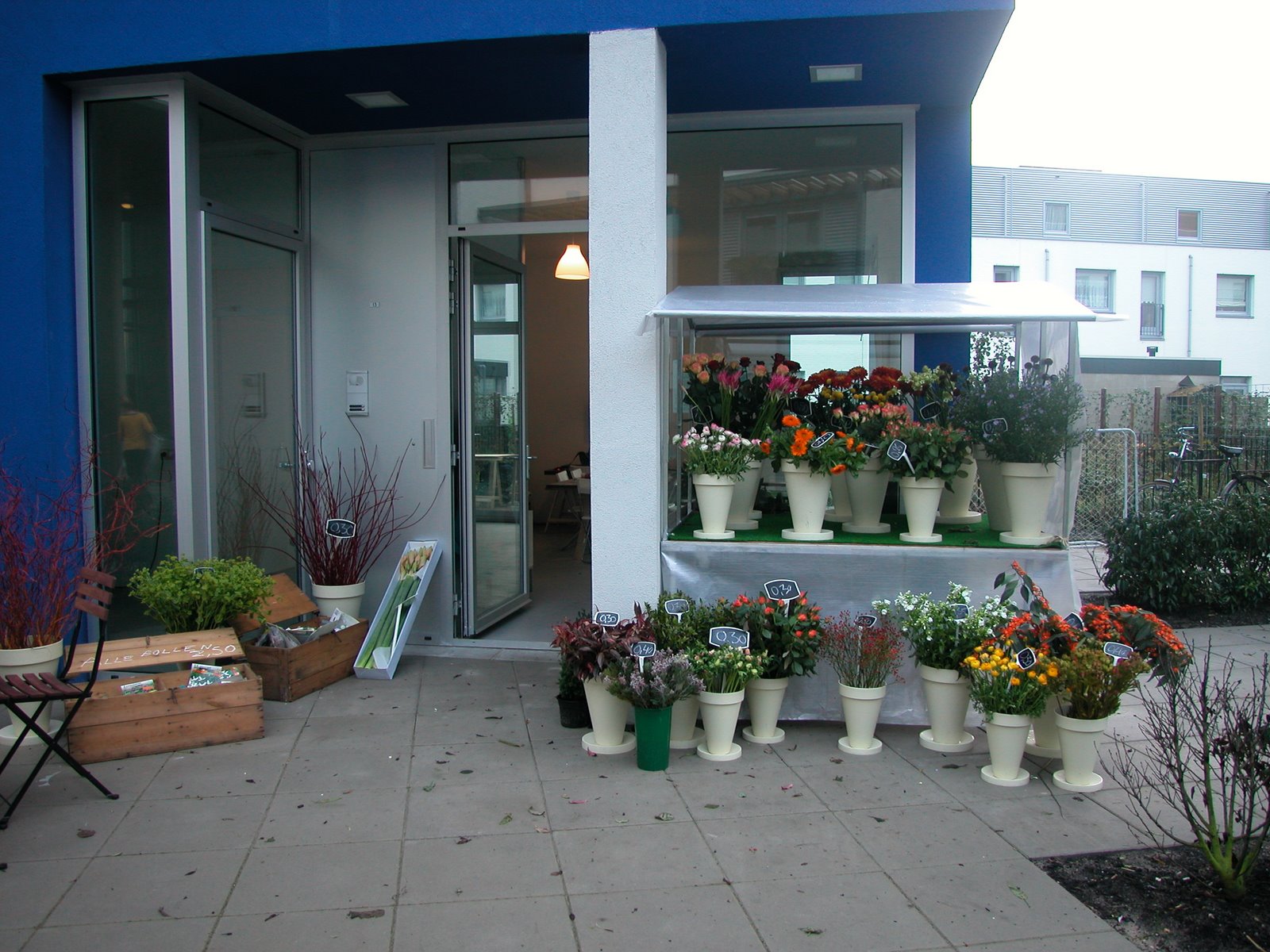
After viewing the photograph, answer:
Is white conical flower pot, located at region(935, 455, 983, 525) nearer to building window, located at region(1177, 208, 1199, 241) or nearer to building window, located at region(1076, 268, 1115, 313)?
building window, located at region(1076, 268, 1115, 313)

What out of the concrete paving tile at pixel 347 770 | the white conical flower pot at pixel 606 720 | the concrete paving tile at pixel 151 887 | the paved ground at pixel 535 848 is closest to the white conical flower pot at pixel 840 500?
the paved ground at pixel 535 848

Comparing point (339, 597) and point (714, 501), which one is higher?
point (714, 501)

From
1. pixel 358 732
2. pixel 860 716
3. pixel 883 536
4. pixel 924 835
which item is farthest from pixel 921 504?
pixel 358 732

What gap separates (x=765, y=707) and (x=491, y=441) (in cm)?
294

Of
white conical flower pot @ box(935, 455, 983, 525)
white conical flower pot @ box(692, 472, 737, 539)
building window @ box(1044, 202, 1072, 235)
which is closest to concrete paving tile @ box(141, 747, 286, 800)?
white conical flower pot @ box(692, 472, 737, 539)

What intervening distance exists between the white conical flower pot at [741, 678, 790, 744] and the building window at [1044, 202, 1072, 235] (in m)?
26.4

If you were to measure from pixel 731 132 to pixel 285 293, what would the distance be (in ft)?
9.39

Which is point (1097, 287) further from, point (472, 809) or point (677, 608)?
point (472, 809)

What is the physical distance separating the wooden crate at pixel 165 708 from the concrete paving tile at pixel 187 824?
0.55m

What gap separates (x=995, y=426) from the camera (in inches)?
178

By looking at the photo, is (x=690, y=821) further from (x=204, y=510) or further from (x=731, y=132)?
(x=731, y=132)

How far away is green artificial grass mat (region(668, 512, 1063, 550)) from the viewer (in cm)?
445

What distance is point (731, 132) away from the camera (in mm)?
5871

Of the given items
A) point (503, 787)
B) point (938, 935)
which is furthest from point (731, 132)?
point (938, 935)
